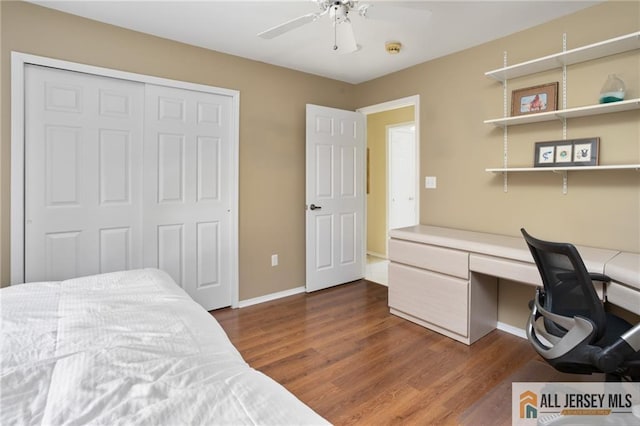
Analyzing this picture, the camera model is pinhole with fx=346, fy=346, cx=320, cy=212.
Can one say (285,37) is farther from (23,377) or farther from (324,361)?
(23,377)

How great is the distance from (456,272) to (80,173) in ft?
9.45

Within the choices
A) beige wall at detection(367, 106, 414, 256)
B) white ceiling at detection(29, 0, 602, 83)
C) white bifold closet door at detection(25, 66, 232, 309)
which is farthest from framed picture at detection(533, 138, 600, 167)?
beige wall at detection(367, 106, 414, 256)

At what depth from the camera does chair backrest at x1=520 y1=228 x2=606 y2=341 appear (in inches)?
55.8

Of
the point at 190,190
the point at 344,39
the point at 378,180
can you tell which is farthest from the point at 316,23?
the point at 378,180

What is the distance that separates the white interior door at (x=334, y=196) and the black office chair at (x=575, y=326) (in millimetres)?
2366

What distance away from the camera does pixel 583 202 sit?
2422 millimetres

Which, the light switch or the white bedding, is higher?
the light switch

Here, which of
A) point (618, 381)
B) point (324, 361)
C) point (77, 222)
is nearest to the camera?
point (618, 381)

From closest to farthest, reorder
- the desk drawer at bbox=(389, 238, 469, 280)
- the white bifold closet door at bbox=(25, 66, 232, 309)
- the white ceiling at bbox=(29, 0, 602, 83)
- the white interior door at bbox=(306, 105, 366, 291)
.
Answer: the white ceiling at bbox=(29, 0, 602, 83)
the white bifold closet door at bbox=(25, 66, 232, 309)
the desk drawer at bbox=(389, 238, 469, 280)
the white interior door at bbox=(306, 105, 366, 291)

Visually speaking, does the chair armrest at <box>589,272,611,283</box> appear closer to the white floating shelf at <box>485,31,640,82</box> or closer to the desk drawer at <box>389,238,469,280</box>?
the desk drawer at <box>389,238,469,280</box>

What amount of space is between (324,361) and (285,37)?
2517 mm

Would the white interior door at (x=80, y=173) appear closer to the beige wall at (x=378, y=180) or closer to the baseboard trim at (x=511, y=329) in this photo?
the baseboard trim at (x=511, y=329)

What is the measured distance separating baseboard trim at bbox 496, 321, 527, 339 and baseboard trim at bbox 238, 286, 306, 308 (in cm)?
193

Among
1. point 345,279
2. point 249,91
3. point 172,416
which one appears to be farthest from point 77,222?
point 345,279
